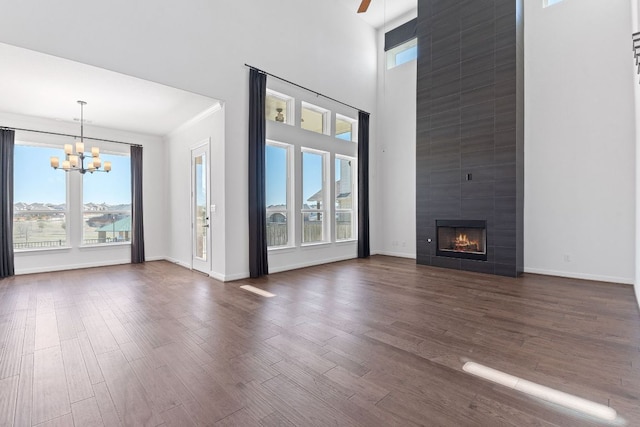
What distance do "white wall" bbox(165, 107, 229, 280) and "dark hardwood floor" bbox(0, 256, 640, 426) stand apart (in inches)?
42.4

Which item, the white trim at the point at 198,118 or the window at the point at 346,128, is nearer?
the white trim at the point at 198,118

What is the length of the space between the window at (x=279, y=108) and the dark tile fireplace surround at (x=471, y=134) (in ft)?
9.14

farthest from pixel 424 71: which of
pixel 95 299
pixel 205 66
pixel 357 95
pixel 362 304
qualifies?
pixel 95 299

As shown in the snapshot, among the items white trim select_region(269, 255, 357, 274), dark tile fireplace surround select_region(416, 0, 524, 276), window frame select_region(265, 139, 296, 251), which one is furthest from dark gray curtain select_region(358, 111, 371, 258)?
window frame select_region(265, 139, 296, 251)

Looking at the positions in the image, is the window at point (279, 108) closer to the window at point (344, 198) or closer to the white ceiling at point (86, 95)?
the white ceiling at point (86, 95)

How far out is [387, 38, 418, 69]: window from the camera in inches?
290

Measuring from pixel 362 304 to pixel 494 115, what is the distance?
4.24m

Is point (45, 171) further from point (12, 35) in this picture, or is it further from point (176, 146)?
point (12, 35)

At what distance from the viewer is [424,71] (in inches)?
249

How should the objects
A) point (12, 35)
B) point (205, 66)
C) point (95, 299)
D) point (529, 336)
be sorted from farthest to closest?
point (205, 66), point (95, 299), point (12, 35), point (529, 336)

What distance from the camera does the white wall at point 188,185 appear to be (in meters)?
5.08

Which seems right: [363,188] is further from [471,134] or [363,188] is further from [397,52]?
[397,52]

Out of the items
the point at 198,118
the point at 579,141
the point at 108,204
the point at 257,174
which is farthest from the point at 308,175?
the point at 579,141

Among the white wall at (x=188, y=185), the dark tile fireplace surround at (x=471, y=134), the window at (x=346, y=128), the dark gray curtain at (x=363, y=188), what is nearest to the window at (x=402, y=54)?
the dark tile fireplace surround at (x=471, y=134)
